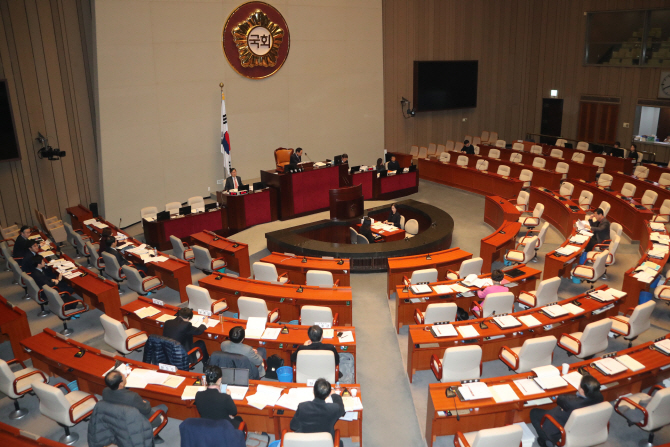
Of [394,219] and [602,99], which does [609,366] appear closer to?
[394,219]

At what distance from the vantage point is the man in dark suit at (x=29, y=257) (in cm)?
952

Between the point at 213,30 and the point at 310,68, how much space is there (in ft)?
11.8

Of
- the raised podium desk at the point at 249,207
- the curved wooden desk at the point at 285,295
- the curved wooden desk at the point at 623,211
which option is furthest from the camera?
the raised podium desk at the point at 249,207

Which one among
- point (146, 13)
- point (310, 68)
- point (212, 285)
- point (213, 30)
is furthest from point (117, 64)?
point (212, 285)

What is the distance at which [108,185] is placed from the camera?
13.9 meters

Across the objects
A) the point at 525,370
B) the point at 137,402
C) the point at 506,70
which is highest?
the point at 506,70

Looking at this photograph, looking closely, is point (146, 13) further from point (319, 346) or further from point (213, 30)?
point (319, 346)

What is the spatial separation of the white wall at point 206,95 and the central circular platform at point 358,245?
15.5ft

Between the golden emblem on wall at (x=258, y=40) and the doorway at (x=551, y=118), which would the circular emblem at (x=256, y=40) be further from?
the doorway at (x=551, y=118)

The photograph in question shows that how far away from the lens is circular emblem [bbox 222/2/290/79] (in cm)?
1527

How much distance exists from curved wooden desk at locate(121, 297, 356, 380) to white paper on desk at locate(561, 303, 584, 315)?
10.6 ft

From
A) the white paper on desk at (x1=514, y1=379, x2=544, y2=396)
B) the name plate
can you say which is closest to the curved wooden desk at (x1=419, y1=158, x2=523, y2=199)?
the white paper on desk at (x1=514, y1=379, x2=544, y2=396)

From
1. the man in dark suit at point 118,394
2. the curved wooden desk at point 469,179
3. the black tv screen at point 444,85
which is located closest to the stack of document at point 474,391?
the man in dark suit at point 118,394

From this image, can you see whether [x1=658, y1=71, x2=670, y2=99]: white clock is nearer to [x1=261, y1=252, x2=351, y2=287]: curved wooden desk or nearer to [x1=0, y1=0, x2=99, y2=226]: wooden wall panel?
[x1=261, y1=252, x2=351, y2=287]: curved wooden desk
